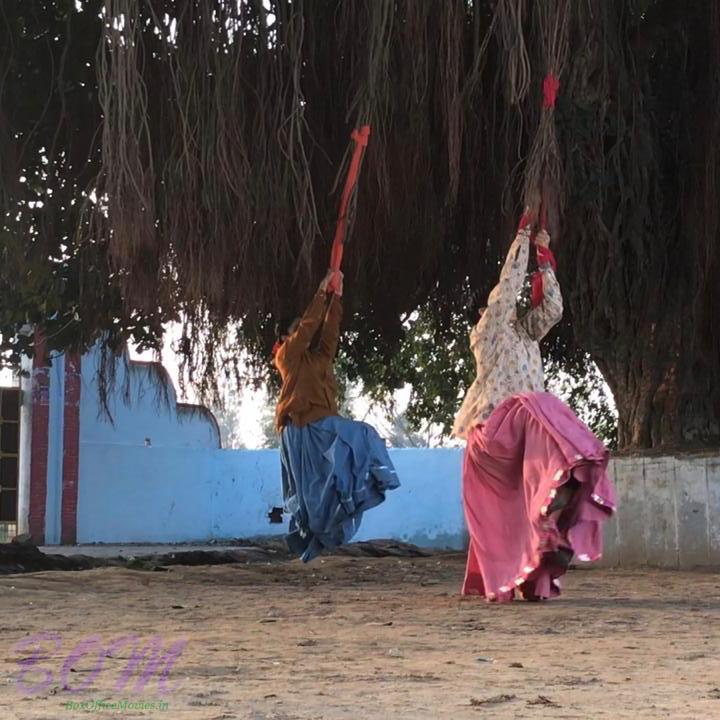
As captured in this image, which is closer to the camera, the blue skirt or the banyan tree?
the banyan tree

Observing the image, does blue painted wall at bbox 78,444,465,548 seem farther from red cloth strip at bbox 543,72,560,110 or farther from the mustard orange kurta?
red cloth strip at bbox 543,72,560,110

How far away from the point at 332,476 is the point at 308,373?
544 millimetres

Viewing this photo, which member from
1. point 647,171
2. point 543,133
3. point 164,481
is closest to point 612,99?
point 647,171

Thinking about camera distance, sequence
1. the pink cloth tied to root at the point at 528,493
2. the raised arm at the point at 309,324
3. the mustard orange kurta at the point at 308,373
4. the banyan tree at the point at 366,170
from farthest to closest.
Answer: the mustard orange kurta at the point at 308,373, the raised arm at the point at 309,324, the banyan tree at the point at 366,170, the pink cloth tied to root at the point at 528,493

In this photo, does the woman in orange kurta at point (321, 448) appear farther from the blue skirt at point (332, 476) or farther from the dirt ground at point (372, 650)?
the dirt ground at point (372, 650)

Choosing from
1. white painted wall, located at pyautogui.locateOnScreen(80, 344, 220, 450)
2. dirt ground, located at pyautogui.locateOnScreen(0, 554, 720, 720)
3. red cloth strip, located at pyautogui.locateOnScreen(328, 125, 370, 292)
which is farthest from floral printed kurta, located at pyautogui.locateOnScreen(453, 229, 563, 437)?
white painted wall, located at pyautogui.locateOnScreen(80, 344, 220, 450)

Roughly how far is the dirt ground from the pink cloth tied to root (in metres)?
0.18

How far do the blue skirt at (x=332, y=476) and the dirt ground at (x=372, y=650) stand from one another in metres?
0.35

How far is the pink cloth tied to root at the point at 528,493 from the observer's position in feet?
16.8

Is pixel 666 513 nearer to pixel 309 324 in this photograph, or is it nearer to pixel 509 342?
pixel 509 342

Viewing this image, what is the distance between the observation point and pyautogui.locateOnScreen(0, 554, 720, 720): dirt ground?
288cm

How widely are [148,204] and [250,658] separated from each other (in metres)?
2.23

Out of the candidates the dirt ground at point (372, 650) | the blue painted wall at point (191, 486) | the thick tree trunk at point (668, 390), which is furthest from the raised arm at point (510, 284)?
the blue painted wall at point (191, 486)

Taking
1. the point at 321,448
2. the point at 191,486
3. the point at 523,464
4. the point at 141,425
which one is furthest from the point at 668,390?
the point at 191,486
